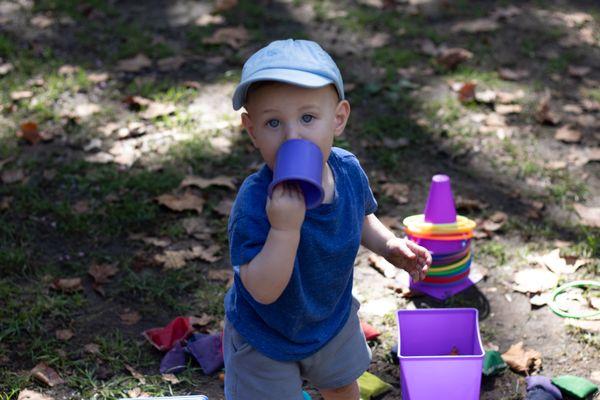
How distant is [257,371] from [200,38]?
12.9 ft

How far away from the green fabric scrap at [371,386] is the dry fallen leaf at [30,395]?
3.52ft

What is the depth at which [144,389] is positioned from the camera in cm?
295

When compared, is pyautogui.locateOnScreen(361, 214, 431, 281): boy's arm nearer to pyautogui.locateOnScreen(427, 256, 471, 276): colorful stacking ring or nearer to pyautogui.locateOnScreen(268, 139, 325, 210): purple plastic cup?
pyautogui.locateOnScreen(268, 139, 325, 210): purple plastic cup

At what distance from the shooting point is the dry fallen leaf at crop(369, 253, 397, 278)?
362 cm

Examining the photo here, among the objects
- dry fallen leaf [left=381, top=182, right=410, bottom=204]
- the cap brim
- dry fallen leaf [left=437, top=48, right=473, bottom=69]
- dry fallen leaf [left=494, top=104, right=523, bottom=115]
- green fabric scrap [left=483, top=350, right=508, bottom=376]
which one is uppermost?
the cap brim

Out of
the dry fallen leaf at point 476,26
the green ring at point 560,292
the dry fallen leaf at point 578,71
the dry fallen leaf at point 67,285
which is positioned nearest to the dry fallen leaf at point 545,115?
the dry fallen leaf at point 578,71

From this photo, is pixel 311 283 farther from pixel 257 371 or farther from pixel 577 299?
pixel 577 299

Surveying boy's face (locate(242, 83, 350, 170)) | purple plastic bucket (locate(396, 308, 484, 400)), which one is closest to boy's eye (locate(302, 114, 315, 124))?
boy's face (locate(242, 83, 350, 170))

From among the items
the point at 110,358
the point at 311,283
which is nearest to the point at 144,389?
the point at 110,358

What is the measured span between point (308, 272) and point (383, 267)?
140cm

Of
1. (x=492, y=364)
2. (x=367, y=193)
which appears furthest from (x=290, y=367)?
(x=492, y=364)

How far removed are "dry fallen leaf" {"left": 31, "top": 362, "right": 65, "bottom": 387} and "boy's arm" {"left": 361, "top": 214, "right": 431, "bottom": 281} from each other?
125 centimetres

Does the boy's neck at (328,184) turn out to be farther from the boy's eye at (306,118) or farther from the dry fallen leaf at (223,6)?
the dry fallen leaf at (223,6)

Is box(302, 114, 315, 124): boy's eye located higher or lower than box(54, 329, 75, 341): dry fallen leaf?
higher
